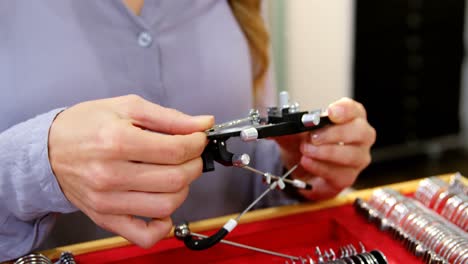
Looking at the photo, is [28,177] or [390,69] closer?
[28,177]

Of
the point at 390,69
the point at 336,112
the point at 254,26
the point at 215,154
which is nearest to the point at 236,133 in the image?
the point at 215,154

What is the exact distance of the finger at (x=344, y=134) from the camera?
543 millimetres

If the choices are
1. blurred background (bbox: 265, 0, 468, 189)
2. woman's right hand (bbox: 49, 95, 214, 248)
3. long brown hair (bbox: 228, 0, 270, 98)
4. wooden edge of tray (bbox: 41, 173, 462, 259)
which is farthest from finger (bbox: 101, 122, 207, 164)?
blurred background (bbox: 265, 0, 468, 189)

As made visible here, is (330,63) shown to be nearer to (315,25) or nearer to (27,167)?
(315,25)

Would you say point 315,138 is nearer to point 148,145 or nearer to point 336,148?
point 336,148

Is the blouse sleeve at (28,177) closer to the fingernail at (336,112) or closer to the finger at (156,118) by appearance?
the finger at (156,118)

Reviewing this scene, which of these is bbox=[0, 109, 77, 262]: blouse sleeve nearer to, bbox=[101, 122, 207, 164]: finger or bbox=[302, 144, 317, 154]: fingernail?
bbox=[101, 122, 207, 164]: finger

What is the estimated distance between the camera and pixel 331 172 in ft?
1.93

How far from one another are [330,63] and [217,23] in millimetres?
1417

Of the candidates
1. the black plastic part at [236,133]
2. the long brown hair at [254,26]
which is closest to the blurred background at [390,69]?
the long brown hair at [254,26]

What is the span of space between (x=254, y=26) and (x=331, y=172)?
0.24 metres

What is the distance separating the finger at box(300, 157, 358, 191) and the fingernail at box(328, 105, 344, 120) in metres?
0.07

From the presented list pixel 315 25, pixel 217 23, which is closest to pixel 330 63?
pixel 315 25

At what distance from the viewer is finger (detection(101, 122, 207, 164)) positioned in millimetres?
391
